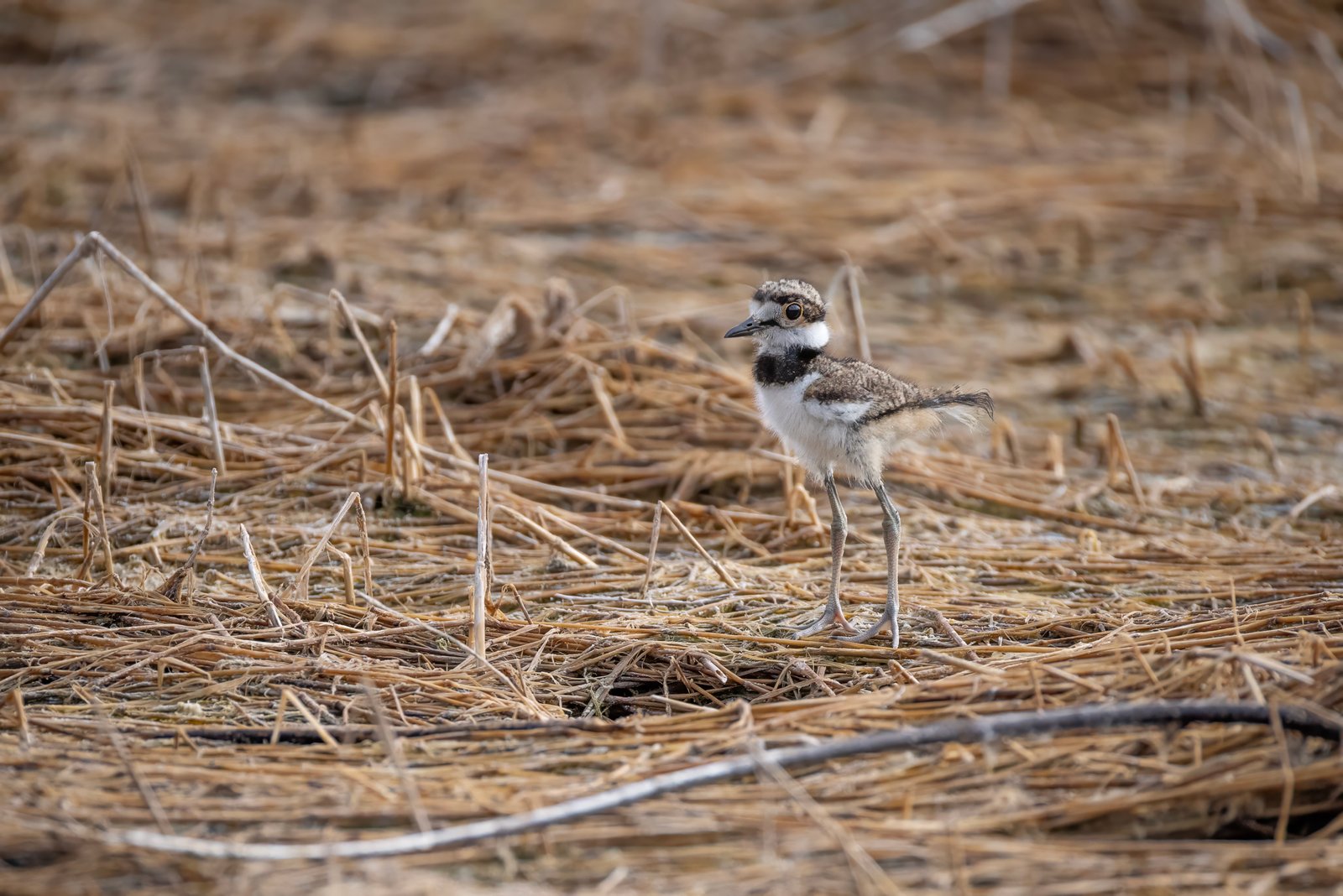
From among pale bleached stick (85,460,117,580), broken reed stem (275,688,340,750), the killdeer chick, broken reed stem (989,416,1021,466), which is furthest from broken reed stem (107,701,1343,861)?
broken reed stem (989,416,1021,466)

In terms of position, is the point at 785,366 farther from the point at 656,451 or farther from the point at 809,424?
the point at 656,451

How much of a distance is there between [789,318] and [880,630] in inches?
36.9

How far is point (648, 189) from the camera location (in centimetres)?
909

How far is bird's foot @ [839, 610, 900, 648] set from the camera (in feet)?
12.7

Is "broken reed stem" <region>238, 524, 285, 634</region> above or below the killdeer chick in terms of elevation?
below

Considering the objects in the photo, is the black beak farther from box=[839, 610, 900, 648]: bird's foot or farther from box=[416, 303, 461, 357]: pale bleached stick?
box=[416, 303, 461, 357]: pale bleached stick

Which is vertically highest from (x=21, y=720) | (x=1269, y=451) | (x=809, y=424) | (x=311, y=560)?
(x=809, y=424)

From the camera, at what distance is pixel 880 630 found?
3957 millimetres

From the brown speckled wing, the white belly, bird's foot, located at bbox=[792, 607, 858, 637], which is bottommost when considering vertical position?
bird's foot, located at bbox=[792, 607, 858, 637]

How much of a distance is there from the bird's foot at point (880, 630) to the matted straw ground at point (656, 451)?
0.24 feet

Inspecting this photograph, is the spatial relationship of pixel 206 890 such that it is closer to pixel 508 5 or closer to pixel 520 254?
pixel 520 254

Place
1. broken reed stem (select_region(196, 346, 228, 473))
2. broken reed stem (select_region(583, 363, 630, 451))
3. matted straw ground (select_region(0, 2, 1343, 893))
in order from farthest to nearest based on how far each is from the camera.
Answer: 1. broken reed stem (select_region(583, 363, 630, 451))
2. broken reed stem (select_region(196, 346, 228, 473))
3. matted straw ground (select_region(0, 2, 1343, 893))

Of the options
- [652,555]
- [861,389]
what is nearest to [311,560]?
[652,555]

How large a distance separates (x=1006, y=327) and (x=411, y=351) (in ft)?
10.4
